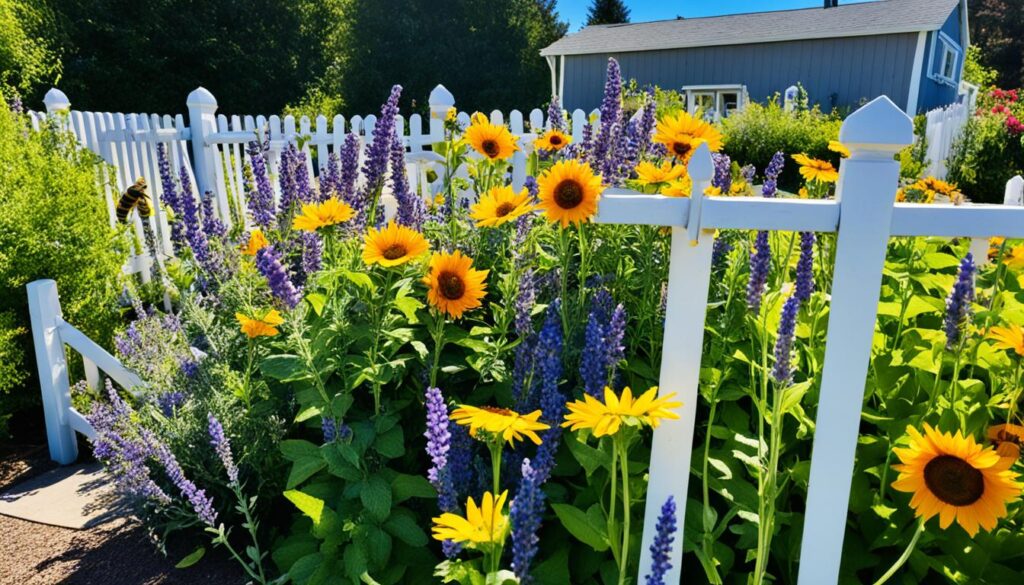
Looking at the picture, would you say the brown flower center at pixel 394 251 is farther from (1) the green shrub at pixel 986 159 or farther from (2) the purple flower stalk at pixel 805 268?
(1) the green shrub at pixel 986 159

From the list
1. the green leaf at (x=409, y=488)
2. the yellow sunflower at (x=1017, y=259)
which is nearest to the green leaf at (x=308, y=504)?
the green leaf at (x=409, y=488)

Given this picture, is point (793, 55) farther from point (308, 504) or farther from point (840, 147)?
point (308, 504)

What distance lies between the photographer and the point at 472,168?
7.46 feet

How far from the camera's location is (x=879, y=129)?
1.24m

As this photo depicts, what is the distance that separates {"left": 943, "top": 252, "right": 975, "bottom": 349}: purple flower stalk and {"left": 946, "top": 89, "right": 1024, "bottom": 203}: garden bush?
12406mm

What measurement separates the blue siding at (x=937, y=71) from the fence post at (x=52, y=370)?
798 inches

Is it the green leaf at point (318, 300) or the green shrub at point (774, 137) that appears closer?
the green leaf at point (318, 300)

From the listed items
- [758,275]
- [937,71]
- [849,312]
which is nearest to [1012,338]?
[849,312]

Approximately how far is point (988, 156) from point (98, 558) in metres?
14.1

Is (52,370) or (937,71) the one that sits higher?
(937,71)

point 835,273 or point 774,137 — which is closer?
point 835,273

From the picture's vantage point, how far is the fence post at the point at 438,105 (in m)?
4.66

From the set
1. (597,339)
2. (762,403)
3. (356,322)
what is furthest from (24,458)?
(762,403)

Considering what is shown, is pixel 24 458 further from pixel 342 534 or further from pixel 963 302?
pixel 963 302
